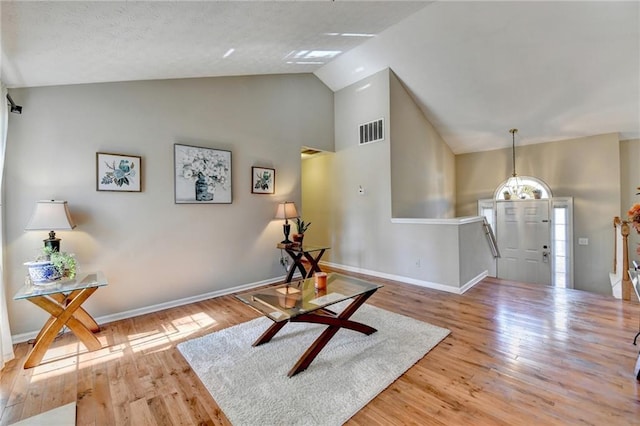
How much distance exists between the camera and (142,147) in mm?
3270

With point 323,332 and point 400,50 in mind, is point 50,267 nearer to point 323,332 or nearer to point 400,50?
point 323,332

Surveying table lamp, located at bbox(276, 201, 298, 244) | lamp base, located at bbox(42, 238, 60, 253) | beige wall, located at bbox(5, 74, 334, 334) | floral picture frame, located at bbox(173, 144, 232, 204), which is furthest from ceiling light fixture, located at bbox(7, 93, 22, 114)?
table lamp, located at bbox(276, 201, 298, 244)

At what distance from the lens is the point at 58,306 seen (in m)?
2.35

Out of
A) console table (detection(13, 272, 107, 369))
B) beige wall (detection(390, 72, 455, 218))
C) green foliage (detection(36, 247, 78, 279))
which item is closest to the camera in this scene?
console table (detection(13, 272, 107, 369))

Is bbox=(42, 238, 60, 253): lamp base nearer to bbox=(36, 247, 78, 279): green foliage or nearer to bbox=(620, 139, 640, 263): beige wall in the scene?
bbox=(36, 247, 78, 279): green foliage

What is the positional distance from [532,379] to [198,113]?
4.50 m

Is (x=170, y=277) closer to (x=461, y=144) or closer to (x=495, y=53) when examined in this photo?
(x=495, y=53)

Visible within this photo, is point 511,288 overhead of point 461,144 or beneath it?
beneath

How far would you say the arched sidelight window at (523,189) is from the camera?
19.2ft

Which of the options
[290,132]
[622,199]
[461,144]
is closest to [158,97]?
[290,132]

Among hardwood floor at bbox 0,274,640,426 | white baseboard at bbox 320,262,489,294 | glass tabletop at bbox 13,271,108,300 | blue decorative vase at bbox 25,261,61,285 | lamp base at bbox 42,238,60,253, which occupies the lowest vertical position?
hardwood floor at bbox 0,274,640,426

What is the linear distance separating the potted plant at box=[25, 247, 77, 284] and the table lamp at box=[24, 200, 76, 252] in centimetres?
11

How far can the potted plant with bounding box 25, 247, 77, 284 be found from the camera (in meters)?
2.37

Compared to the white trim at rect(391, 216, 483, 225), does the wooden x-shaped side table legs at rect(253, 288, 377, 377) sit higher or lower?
lower
